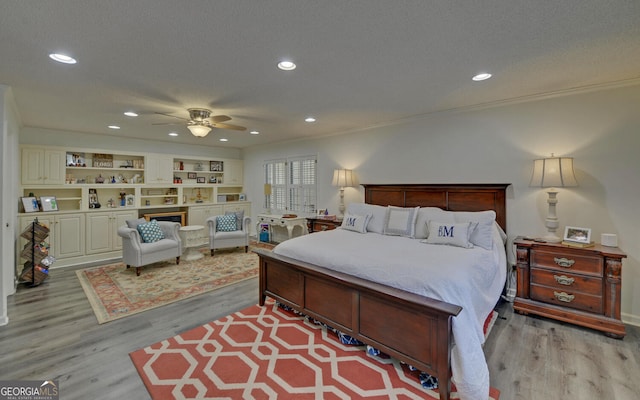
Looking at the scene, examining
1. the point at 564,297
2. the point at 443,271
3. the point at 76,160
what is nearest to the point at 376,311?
the point at 443,271

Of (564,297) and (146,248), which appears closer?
(564,297)

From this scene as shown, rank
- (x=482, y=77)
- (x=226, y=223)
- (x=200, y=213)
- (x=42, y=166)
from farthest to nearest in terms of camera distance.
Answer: (x=200, y=213) → (x=226, y=223) → (x=42, y=166) → (x=482, y=77)

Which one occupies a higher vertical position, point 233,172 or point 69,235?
point 233,172

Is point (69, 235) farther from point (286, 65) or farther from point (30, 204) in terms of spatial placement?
point (286, 65)

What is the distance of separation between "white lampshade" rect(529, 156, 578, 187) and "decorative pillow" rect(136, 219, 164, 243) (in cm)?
559

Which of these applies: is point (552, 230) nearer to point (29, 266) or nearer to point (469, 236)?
point (469, 236)

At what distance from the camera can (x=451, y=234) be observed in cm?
314

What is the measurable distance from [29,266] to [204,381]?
3831 millimetres

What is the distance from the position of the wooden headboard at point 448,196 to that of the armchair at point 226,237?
108 inches

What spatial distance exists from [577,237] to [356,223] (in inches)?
99.7

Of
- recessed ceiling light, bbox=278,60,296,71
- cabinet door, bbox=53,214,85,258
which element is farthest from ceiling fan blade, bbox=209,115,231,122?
cabinet door, bbox=53,214,85,258

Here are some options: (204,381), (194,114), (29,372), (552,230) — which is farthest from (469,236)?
(29,372)

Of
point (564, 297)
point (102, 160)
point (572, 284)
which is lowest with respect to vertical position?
point (564, 297)

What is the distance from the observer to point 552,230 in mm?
3133
